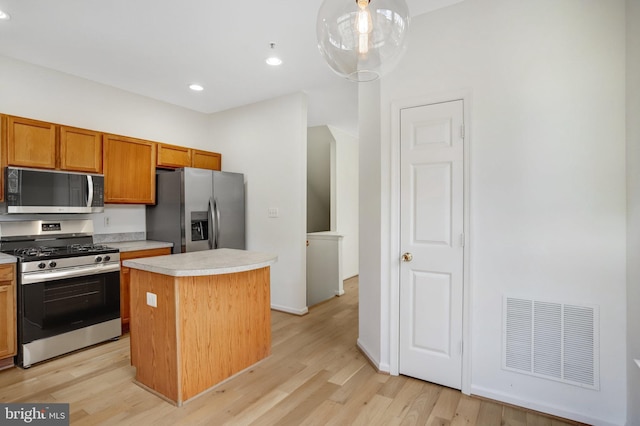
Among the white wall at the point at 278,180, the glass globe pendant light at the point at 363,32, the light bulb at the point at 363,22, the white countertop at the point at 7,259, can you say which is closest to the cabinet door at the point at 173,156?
the white wall at the point at 278,180

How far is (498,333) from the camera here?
217cm

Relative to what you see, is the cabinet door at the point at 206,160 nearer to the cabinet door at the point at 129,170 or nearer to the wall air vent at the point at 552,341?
the cabinet door at the point at 129,170

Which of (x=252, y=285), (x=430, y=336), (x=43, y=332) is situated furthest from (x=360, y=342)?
(x=43, y=332)

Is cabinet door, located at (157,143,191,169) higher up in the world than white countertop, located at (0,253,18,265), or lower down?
higher up

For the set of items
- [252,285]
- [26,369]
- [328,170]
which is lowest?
[26,369]

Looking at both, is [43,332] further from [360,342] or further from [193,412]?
[360,342]

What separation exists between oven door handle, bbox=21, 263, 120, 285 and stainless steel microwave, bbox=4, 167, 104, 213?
621 millimetres

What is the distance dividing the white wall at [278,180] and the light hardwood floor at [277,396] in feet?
3.97

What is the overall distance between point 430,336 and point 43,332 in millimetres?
3157

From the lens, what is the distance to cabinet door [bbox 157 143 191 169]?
406 centimetres

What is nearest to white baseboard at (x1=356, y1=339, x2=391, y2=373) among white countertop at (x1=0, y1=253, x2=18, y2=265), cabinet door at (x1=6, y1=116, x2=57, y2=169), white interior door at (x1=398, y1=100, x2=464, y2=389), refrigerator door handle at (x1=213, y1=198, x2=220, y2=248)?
white interior door at (x1=398, y1=100, x2=464, y2=389)

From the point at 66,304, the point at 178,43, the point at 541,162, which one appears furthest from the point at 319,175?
the point at 541,162

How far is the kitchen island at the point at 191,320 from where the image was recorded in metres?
2.17

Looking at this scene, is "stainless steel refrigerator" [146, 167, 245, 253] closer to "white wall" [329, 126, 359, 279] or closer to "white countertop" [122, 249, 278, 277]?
"white countertop" [122, 249, 278, 277]
